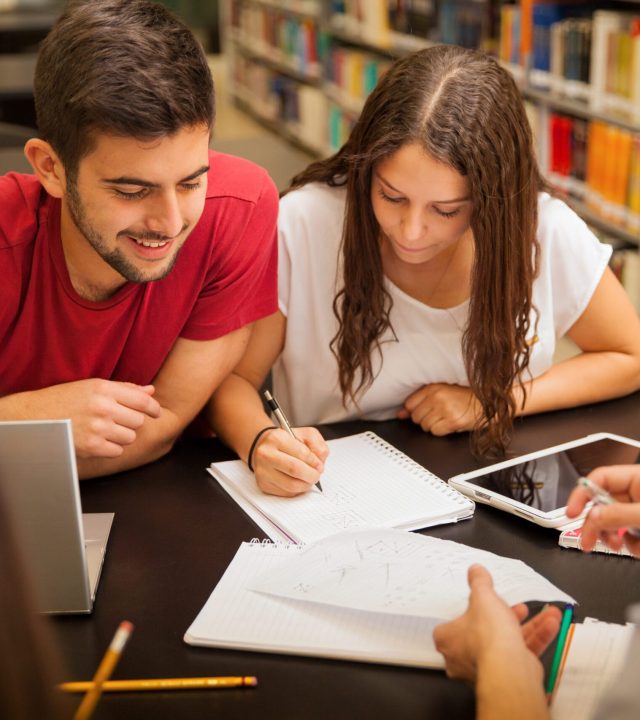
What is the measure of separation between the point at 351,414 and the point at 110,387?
57cm

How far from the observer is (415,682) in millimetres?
Answer: 959

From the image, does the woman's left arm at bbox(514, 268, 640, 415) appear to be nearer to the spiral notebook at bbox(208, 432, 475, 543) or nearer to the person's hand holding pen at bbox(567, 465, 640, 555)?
the spiral notebook at bbox(208, 432, 475, 543)

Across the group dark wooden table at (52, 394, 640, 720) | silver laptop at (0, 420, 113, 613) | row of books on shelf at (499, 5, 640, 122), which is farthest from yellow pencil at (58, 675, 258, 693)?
row of books on shelf at (499, 5, 640, 122)

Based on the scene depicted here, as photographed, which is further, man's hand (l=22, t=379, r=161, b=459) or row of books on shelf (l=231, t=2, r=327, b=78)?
row of books on shelf (l=231, t=2, r=327, b=78)

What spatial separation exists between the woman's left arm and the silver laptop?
2.68 ft

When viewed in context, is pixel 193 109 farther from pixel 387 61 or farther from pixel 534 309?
pixel 387 61

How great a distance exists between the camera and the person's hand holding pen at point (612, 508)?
3.29ft

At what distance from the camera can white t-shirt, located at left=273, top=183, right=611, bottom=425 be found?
5.52 feet

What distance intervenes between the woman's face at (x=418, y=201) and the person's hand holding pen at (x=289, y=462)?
1.16 feet

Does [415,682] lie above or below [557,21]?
below

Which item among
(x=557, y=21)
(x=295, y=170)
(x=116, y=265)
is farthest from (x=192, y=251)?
(x=557, y=21)

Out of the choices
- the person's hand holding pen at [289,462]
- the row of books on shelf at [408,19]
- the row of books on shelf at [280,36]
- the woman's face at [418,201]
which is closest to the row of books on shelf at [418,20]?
the row of books on shelf at [408,19]

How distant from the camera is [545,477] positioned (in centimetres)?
136

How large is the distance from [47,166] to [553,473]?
2.68ft
